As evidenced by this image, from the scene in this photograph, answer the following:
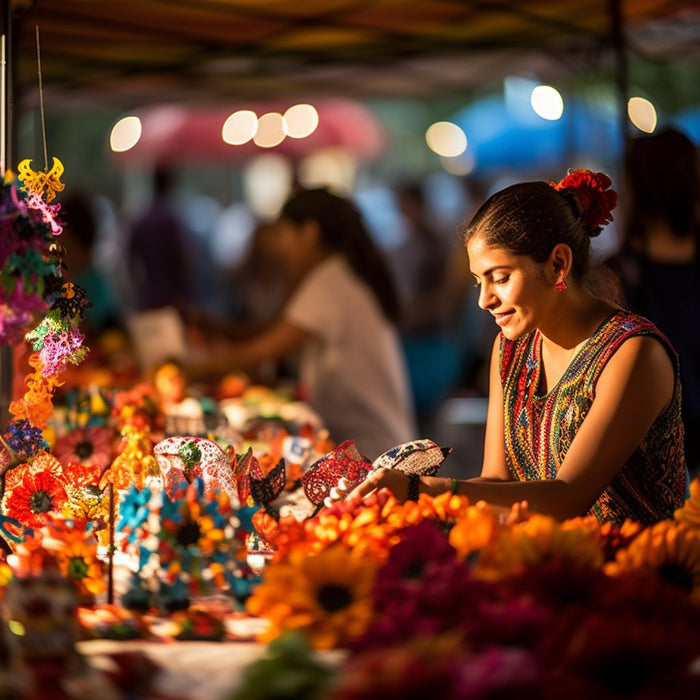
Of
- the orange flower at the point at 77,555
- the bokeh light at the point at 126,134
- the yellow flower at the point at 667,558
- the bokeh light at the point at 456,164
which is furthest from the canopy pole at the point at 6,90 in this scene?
the bokeh light at the point at 456,164

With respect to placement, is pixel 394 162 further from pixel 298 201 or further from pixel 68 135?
pixel 298 201

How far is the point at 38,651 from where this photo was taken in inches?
49.1

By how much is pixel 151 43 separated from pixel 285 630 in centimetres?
445

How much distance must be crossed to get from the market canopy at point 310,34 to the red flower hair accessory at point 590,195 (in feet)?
5.68

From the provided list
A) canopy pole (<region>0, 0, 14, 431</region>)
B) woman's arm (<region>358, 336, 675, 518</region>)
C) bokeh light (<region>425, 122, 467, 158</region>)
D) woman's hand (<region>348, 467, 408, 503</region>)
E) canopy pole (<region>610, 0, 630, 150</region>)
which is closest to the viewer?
woman's hand (<region>348, 467, 408, 503</region>)

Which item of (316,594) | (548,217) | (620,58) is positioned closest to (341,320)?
(620,58)

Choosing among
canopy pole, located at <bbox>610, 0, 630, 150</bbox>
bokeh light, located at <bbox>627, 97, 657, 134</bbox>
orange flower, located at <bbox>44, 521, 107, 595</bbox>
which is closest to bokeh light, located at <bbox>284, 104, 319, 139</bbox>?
bokeh light, located at <bbox>627, 97, 657, 134</bbox>

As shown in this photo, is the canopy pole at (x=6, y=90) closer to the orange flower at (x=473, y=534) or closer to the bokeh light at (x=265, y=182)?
the orange flower at (x=473, y=534)

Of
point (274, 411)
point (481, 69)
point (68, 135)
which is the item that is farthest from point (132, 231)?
point (68, 135)

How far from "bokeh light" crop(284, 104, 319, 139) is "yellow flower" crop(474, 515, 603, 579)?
7.97 m

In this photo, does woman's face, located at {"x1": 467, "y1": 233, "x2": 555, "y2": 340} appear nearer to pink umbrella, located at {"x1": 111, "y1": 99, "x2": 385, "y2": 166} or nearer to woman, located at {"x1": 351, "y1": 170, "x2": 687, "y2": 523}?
woman, located at {"x1": 351, "y1": 170, "x2": 687, "y2": 523}

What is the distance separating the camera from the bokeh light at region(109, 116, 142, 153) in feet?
32.3

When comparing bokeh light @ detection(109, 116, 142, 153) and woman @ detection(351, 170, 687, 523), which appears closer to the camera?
woman @ detection(351, 170, 687, 523)

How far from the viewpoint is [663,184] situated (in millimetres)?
3320
